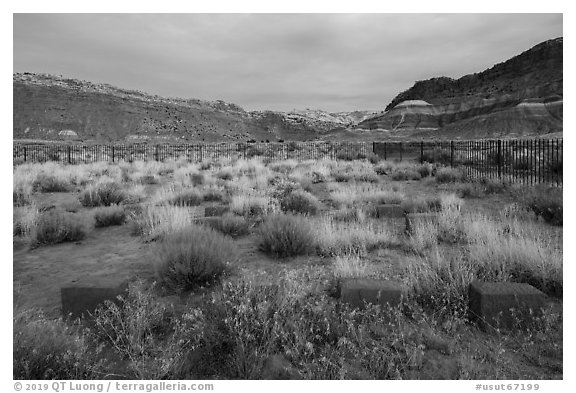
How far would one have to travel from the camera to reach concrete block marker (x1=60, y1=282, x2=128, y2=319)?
410cm

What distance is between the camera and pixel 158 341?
369 cm

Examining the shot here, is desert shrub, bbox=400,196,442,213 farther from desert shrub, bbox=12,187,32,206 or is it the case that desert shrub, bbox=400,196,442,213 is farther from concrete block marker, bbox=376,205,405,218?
desert shrub, bbox=12,187,32,206

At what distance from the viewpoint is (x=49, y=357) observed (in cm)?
310

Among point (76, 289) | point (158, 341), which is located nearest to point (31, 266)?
point (76, 289)

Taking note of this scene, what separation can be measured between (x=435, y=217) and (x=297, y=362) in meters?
5.31

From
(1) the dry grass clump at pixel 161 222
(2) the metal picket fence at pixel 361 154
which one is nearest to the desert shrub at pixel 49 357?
(1) the dry grass clump at pixel 161 222

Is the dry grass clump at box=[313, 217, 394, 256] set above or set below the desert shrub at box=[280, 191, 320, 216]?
below

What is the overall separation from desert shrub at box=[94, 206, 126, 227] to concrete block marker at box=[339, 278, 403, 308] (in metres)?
6.22

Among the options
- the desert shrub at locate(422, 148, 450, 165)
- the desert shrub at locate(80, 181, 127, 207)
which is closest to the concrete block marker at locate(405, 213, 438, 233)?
the desert shrub at locate(80, 181, 127, 207)

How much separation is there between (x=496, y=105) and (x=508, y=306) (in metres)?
98.1

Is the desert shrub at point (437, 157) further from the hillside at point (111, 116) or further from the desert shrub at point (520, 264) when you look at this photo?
the hillside at point (111, 116)

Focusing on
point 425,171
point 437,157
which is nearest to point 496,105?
point 437,157
